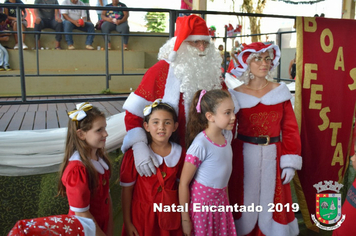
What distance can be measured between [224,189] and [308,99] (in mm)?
1093

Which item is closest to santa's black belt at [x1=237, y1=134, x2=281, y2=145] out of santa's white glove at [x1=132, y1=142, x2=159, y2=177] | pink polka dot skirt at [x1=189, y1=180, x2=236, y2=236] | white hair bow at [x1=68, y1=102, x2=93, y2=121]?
pink polka dot skirt at [x1=189, y1=180, x2=236, y2=236]

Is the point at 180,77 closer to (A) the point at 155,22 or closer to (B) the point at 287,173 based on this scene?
(B) the point at 287,173

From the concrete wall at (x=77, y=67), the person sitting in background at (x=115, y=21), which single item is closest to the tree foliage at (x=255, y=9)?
the concrete wall at (x=77, y=67)

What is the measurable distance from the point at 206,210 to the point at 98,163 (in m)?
0.64

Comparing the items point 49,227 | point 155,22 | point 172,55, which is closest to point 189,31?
point 172,55

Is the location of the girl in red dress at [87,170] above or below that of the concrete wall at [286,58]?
below

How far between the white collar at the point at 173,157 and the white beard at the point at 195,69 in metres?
0.24

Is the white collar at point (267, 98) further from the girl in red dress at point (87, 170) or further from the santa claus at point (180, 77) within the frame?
the girl in red dress at point (87, 170)

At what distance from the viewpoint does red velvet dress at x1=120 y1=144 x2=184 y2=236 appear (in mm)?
1888

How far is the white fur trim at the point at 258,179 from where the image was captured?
2.09 metres

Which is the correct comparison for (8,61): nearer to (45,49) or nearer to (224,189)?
(45,49)

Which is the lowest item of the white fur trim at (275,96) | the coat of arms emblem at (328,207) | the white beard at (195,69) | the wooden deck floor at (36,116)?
the coat of arms emblem at (328,207)

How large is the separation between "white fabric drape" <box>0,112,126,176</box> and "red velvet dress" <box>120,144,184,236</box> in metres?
0.57

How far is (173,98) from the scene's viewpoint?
201 centimetres
